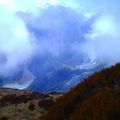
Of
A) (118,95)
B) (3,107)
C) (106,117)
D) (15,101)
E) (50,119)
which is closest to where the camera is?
(106,117)

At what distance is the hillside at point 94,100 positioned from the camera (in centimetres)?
1309

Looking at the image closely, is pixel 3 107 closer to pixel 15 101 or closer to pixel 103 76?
pixel 15 101

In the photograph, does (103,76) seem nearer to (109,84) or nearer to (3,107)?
(109,84)

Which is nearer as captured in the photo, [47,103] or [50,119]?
[50,119]

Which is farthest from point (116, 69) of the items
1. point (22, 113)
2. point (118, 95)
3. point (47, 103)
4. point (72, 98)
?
point (47, 103)

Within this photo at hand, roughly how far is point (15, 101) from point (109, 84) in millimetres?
20594

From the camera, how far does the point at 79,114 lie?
14023mm

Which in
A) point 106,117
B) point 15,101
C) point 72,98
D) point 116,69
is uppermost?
point 15,101

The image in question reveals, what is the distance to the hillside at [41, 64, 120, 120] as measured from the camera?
13.1 m

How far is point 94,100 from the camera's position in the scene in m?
14.2

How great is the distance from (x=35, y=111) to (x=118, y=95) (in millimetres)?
16620

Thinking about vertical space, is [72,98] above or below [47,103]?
below

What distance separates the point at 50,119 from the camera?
620 inches

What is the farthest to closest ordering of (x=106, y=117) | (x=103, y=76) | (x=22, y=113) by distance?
(x=22, y=113) < (x=103, y=76) < (x=106, y=117)
